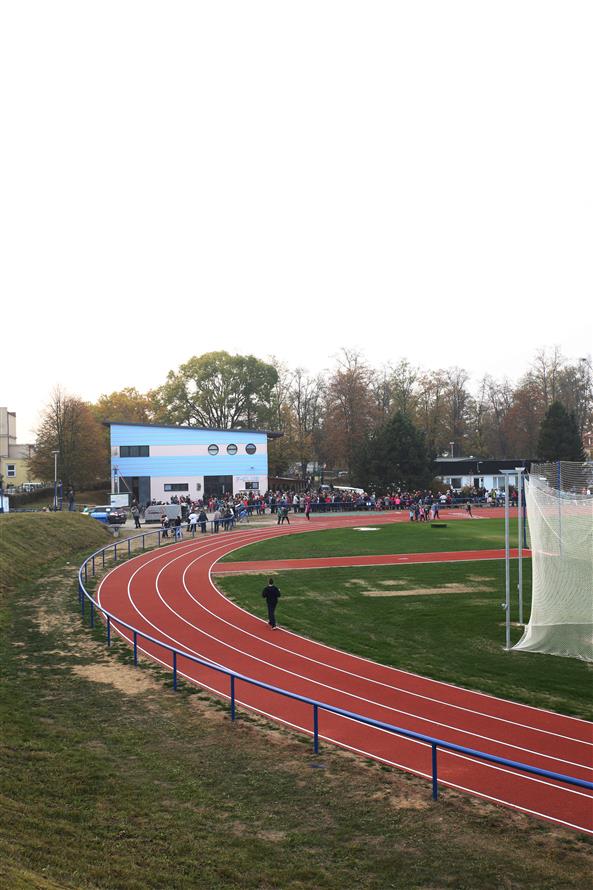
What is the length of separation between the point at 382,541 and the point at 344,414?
42.5m

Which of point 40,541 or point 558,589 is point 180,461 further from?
point 558,589

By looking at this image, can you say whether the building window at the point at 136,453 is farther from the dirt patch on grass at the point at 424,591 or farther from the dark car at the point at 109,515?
the dirt patch on grass at the point at 424,591

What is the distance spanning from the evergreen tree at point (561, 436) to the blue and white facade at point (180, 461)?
93.5 feet

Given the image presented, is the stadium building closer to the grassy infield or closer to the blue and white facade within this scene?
the blue and white facade

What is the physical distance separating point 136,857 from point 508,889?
12.7 ft

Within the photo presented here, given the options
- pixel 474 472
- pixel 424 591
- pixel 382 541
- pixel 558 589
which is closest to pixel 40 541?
pixel 382 541

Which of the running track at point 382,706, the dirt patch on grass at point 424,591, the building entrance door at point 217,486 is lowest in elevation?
the running track at point 382,706

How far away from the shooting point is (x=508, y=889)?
7312 millimetres

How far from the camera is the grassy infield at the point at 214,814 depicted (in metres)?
7.54

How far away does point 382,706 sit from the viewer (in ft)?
43.6

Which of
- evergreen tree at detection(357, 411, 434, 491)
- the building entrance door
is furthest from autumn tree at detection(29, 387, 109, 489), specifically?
evergreen tree at detection(357, 411, 434, 491)

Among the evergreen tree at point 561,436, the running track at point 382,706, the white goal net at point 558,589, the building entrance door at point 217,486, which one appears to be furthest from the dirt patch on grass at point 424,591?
the evergreen tree at point 561,436

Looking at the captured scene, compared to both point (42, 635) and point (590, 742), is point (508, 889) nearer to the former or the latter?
point (590, 742)

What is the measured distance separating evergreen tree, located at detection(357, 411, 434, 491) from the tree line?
0.39ft
